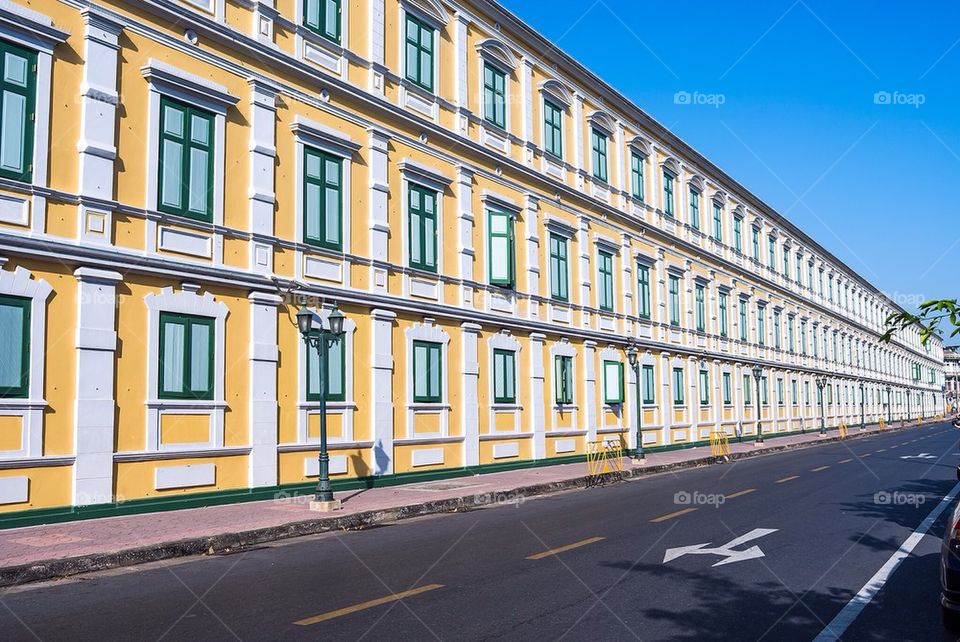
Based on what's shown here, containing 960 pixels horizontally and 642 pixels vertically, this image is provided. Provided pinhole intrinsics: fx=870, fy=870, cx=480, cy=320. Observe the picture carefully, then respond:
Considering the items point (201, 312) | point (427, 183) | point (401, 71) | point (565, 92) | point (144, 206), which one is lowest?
point (201, 312)

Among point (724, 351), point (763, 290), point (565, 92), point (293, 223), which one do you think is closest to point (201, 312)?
point (293, 223)

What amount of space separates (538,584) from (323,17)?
14.5 metres

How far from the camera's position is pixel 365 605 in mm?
8109

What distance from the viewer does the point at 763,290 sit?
1932 inches

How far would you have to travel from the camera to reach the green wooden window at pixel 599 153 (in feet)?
102

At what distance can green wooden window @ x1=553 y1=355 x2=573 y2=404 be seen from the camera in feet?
89.0

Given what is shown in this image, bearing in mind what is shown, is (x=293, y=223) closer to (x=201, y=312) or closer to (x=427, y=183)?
(x=201, y=312)

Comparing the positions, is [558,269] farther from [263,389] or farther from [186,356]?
[186,356]

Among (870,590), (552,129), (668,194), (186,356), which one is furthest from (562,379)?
(870,590)

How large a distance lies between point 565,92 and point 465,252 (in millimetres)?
8735

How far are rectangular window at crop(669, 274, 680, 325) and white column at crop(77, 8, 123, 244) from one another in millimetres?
26118

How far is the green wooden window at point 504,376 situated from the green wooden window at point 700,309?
16.4 metres

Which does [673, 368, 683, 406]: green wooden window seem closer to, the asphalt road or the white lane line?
the asphalt road
